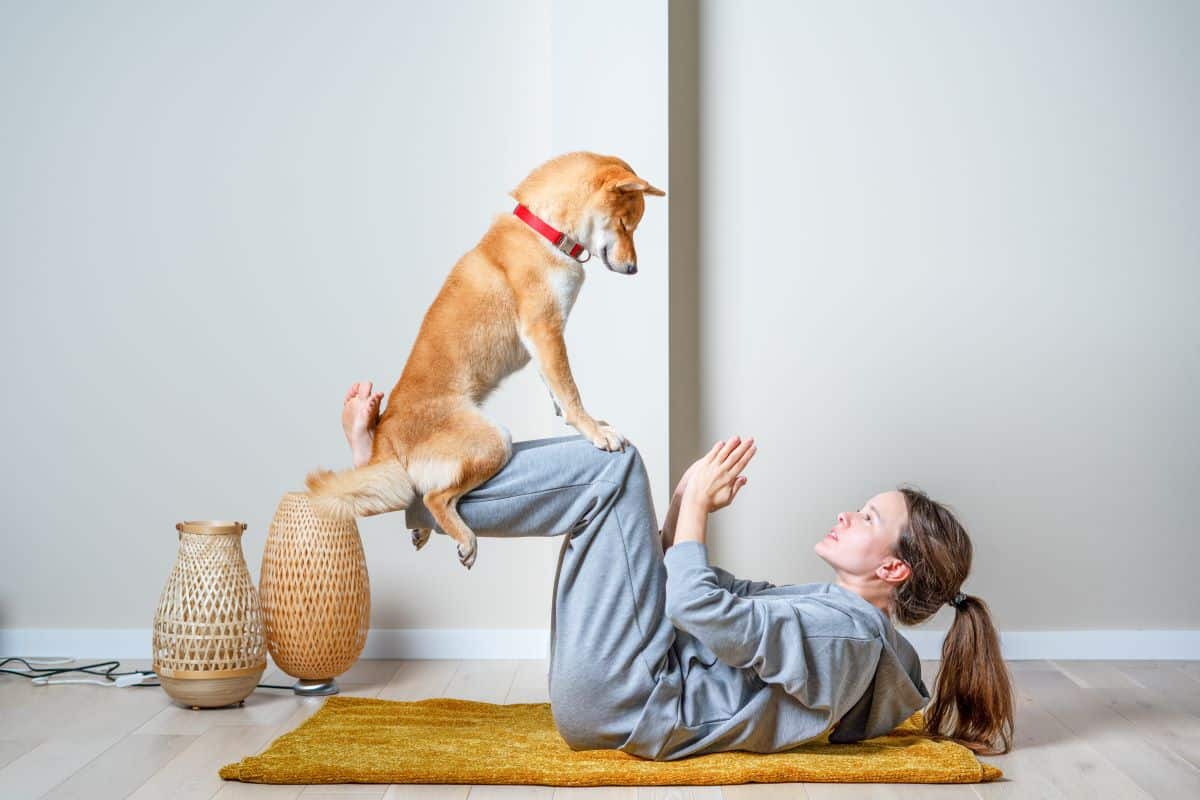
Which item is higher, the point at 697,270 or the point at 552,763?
the point at 697,270

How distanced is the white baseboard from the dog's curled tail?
136cm

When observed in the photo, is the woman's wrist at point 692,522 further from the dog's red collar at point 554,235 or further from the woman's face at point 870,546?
the dog's red collar at point 554,235

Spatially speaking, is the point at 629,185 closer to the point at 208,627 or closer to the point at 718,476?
the point at 718,476

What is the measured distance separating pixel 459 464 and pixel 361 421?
21 centimetres

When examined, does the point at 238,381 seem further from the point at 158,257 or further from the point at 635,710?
the point at 635,710

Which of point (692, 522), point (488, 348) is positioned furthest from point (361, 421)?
point (692, 522)

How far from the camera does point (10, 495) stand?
3316 mm

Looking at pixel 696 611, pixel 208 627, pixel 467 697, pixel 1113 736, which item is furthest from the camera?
pixel 467 697

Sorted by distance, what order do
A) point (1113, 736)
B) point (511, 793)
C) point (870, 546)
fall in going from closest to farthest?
point (511, 793)
point (870, 546)
point (1113, 736)

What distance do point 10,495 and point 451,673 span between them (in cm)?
132

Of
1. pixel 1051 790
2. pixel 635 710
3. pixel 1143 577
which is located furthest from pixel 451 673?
pixel 1143 577

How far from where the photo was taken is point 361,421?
207 centimetres

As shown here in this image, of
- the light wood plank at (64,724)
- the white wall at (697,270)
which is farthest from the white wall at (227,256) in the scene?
the light wood plank at (64,724)

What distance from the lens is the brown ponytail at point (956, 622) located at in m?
2.16
